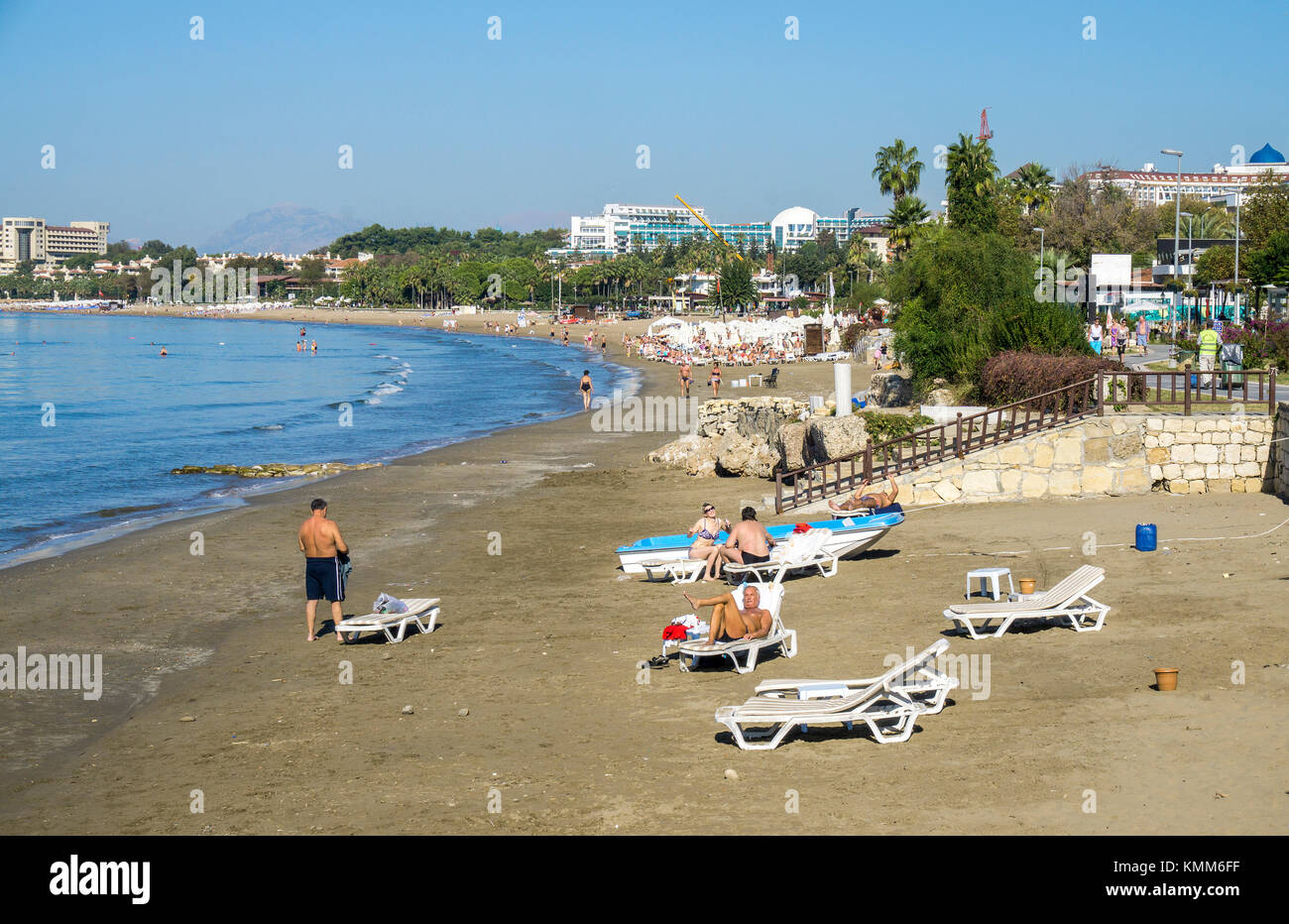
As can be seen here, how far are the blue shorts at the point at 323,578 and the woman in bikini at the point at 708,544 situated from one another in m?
4.09

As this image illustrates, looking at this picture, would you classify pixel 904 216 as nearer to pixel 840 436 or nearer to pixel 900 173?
pixel 900 173

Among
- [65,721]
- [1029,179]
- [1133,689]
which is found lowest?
[65,721]

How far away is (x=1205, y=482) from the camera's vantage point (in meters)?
16.6

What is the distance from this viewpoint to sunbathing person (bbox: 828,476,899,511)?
14922 millimetres

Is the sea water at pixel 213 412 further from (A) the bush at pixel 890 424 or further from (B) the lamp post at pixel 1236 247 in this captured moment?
(B) the lamp post at pixel 1236 247

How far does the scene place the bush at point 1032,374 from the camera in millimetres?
17500

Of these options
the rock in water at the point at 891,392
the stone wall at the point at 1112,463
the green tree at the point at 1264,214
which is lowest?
the stone wall at the point at 1112,463

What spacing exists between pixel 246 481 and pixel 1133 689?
21478mm

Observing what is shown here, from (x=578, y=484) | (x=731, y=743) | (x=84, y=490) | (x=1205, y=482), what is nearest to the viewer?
(x=731, y=743)

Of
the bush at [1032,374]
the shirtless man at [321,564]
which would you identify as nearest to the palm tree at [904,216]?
the bush at [1032,374]

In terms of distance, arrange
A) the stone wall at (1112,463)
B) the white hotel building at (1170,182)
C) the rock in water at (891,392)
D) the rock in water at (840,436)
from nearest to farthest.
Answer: the stone wall at (1112,463) → the rock in water at (840,436) → the rock in water at (891,392) → the white hotel building at (1170,182)

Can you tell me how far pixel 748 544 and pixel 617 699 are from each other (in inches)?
166
